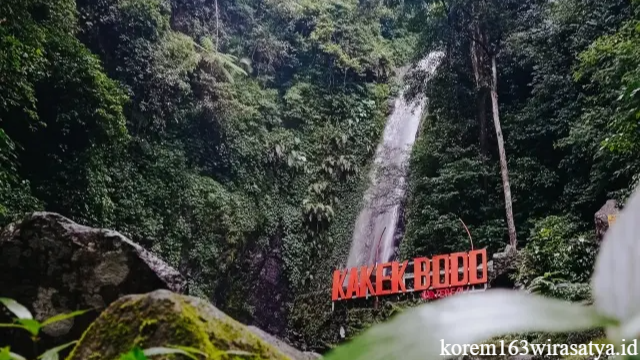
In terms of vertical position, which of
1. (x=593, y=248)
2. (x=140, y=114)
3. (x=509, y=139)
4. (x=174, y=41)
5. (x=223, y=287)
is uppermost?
(x=174, y=41)

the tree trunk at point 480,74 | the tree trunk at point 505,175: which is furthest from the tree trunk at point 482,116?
the tree trunk at point 505,175

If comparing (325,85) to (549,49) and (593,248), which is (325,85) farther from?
(593,248)

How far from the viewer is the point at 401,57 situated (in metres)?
14.6

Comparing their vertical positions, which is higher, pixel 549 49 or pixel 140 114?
pixel 549 49

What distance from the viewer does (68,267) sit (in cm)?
323

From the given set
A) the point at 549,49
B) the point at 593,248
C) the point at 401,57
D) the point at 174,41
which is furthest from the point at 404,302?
the point at 401,57

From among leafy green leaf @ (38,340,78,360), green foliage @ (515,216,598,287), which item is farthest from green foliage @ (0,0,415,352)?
green foliage @ (515,216,598,287)

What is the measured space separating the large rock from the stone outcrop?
18.0 ft

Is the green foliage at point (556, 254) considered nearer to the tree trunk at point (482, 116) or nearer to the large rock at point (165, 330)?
the tree trunk at point (482, 116)

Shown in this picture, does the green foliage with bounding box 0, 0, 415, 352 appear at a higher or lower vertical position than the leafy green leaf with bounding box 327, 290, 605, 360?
higher

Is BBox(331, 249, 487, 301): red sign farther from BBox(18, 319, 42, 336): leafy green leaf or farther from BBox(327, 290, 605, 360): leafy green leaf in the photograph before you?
BBox(327, 290, 605, 360): leafy green leaf

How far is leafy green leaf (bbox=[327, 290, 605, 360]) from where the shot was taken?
0.27 m

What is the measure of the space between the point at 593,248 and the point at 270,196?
5790 mm

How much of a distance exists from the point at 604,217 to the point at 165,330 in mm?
5891
